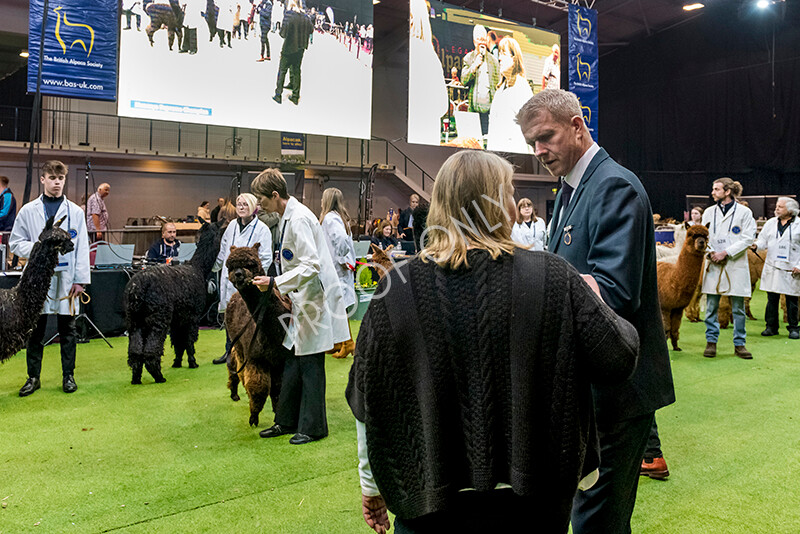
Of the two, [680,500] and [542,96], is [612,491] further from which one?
[680,500]

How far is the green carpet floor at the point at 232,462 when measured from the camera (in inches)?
116

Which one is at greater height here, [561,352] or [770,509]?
[561,352]

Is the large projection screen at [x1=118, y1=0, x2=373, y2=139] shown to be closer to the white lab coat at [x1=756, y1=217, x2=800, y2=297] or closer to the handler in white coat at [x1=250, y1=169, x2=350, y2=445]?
the handler in white coat at [x1=250, y1=169, x2=350, y2=445]

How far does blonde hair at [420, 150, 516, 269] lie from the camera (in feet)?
4.46

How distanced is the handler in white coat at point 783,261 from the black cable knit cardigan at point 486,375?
802 cm

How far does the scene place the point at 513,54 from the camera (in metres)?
13.3

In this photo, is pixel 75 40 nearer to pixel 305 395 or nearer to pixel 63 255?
pixel 63 255

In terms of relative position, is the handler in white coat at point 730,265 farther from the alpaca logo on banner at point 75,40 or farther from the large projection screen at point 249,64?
the alpaca logo on banner at point 75,40

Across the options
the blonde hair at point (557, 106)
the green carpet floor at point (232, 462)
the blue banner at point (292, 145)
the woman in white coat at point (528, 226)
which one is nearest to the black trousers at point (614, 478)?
the blonde hair at point (557, 106)

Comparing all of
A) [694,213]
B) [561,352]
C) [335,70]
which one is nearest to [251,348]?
[561,352]

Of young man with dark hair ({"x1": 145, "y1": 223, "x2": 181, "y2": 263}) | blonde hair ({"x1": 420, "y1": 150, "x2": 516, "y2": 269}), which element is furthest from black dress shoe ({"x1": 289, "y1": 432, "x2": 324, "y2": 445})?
young man with dark hair ({"x1": 145, "y1": 223, "x2": 181, "y2": 263})

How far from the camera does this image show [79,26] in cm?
798

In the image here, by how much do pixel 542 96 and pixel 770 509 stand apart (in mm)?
2581

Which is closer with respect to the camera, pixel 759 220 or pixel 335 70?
pixel 335 70
